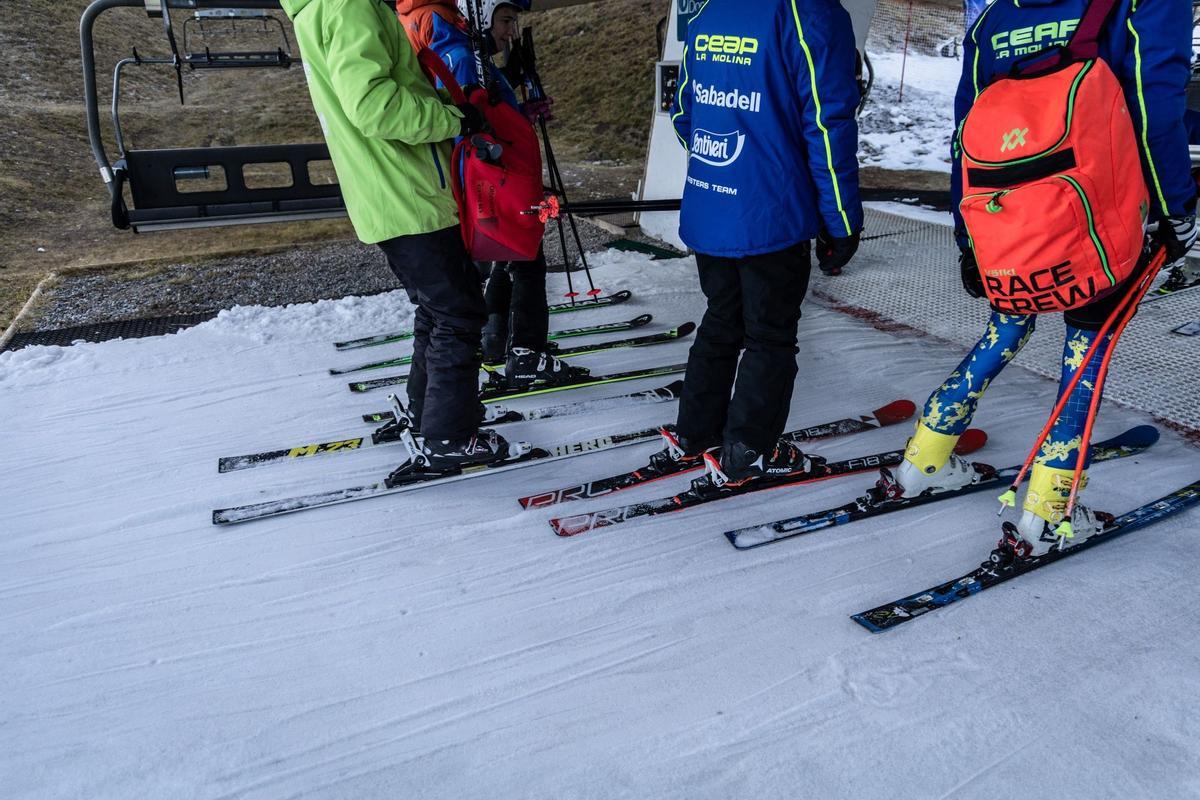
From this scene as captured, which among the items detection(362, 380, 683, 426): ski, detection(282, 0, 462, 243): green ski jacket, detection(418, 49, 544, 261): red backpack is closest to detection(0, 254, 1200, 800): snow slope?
detection(362, 380, 683, 426): ski

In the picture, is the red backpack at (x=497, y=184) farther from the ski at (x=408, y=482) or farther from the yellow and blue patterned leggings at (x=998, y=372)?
the yellow and blue patterned leggings at (x=998, y=372)

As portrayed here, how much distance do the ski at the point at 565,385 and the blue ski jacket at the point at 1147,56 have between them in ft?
5.80

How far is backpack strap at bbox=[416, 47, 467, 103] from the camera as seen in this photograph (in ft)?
7.93

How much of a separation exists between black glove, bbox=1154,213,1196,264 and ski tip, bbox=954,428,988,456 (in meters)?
1.05

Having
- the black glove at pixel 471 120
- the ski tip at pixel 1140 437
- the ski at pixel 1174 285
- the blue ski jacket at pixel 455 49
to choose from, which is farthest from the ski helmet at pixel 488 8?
the ski at pixel 1174 285

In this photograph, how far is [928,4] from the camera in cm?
1395

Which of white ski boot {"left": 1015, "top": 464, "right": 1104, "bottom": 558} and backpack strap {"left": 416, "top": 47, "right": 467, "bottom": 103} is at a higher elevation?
backpack strap {"left": 416, "top": 47, "right": 467, "bottom": 103}

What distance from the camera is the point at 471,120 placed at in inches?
96.8

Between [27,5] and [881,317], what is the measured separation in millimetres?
16470

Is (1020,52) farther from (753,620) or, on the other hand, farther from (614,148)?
(614,148)

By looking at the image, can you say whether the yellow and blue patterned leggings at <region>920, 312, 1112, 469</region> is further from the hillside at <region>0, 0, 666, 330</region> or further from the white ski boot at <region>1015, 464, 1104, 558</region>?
the hillside at <region>0, 0, 666, 330</region>

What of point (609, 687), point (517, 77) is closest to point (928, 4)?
point (517, 77)

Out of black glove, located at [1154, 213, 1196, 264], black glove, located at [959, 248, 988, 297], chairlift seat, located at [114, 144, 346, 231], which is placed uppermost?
black glove, located at [1154, 213, 1196, 264]

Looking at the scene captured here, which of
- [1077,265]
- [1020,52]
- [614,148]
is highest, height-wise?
[1020,52]
